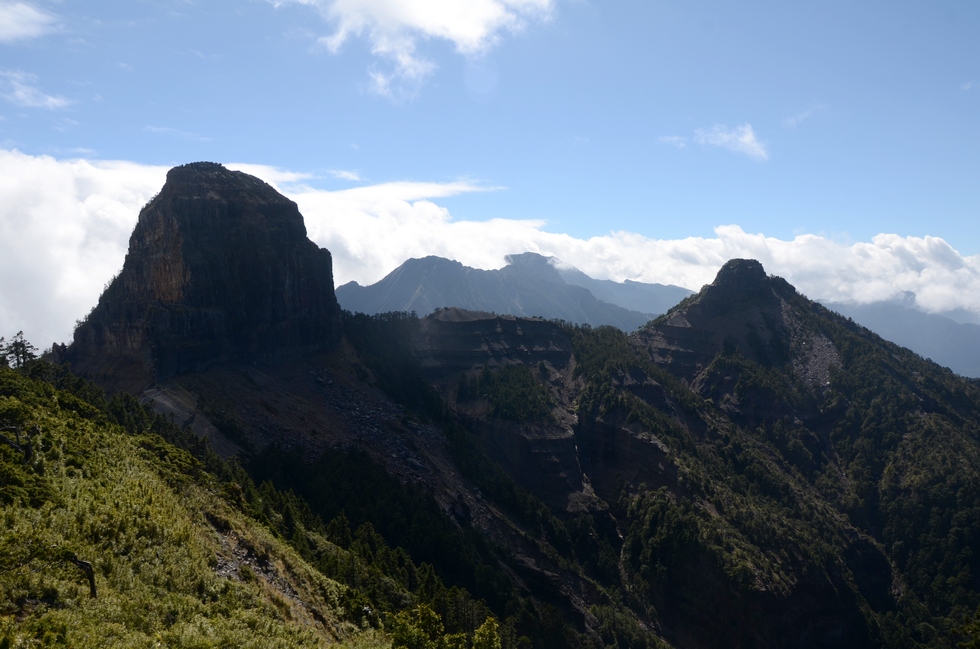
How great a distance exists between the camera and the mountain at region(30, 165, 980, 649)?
73.9m

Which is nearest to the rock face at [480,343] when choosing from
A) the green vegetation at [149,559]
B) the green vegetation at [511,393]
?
the green vegetation at [511,393]

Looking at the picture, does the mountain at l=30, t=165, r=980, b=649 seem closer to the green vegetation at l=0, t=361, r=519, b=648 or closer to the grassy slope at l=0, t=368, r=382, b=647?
the green vegetation at l=0, t=361, r=519, b=648

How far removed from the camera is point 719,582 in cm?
10056

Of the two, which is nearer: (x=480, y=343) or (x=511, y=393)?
(x=511, y=393)

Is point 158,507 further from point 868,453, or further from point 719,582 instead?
point 868,453

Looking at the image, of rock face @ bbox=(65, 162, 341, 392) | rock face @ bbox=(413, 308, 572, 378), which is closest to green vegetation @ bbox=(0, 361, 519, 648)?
rock face @ bbox=(65, 162, 341, 392)

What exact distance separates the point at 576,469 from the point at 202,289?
3322 inches

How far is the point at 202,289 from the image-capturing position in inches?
4183

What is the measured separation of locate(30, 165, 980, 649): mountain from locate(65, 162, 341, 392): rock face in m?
1.08

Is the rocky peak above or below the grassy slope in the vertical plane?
above

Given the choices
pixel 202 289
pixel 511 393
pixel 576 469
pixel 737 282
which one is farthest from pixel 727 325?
pixel 202 289

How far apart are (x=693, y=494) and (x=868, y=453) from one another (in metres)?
59.9

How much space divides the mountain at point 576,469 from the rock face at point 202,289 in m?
1.08

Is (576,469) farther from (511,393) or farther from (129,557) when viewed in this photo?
(129,557)
